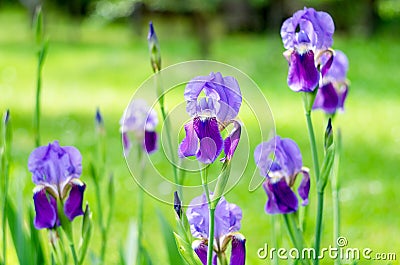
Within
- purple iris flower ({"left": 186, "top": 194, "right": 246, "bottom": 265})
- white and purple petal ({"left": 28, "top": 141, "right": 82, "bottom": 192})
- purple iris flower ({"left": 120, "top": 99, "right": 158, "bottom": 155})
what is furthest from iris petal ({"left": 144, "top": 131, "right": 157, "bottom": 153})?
purple iris flower ({"left": 186, "top": 194, "right": 246, "bottom": 265})

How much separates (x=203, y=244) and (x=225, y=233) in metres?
0.04

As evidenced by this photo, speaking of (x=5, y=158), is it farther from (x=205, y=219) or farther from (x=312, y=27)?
(x=312, y=27)

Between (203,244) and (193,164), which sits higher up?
(193,164)

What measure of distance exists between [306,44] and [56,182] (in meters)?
0.50

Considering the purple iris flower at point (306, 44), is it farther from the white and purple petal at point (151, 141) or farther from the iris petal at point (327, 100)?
the white and purple petal at point (151, 141)

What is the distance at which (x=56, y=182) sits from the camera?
1.33m

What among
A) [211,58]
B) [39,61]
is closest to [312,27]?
[39,61]

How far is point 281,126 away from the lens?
6.70 m

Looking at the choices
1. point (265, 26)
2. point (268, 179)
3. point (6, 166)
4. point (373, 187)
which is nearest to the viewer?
point (268, 179)

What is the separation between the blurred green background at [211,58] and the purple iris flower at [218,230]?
0.53 metres

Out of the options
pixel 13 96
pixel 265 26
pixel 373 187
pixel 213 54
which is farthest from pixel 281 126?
pixel 265 26

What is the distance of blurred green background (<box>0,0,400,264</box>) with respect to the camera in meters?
3.95

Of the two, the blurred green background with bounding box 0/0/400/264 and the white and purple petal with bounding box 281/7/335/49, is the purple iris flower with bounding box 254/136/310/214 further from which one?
the blurred green background with bounding box 0/0/400/264

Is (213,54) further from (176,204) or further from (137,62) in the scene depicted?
(176,204)
